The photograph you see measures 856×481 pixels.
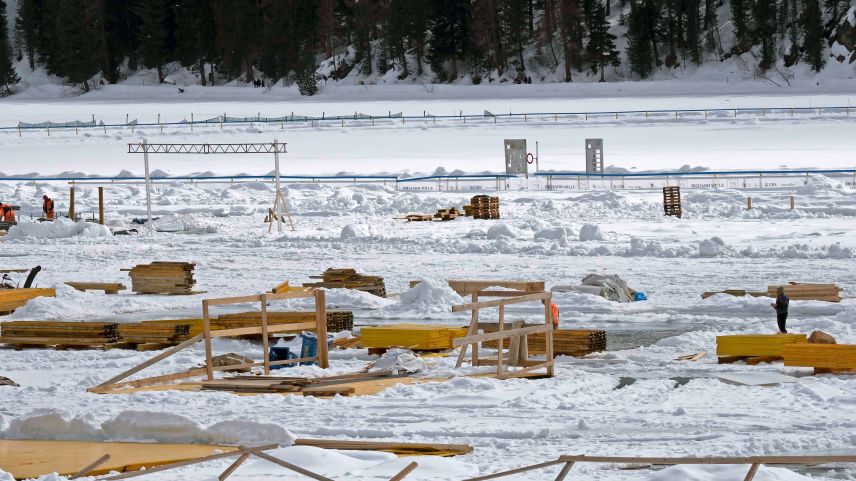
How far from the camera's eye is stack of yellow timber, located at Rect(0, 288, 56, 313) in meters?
20.7

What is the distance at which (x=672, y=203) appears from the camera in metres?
33.5

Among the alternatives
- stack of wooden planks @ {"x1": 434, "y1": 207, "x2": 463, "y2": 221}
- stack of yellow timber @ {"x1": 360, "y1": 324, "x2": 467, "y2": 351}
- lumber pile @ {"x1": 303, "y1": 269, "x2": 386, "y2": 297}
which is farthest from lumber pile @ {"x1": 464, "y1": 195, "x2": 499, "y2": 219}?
stack of yellow timber @ {"x1": 360, "y1": 324, "x2": 467, "y2": 351}

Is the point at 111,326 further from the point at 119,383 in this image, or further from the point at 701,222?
the point at 701,222

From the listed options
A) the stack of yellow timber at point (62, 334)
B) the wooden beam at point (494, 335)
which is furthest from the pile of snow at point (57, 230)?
the wooden beam at point (494, 335)

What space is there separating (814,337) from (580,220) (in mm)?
18566

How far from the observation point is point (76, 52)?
93375 millimetres

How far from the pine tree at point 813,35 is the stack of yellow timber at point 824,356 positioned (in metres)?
62.4

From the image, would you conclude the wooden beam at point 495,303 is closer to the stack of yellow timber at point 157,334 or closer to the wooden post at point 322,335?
the wooden post at point 322,335

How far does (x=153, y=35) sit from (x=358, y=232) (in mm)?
67091

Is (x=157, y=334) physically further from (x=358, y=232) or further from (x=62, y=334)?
(x=358, y=232)

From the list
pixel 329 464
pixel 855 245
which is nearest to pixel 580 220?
pixel 855 245

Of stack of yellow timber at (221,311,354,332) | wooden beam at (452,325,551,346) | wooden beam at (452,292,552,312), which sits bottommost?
stack of yellow timber at (221,311,354,332)

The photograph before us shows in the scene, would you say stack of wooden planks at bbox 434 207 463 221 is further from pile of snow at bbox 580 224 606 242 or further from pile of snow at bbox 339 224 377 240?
pile of snow at bbox 580 224 606 242

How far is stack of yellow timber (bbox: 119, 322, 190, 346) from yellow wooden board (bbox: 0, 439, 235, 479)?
6206 mm
